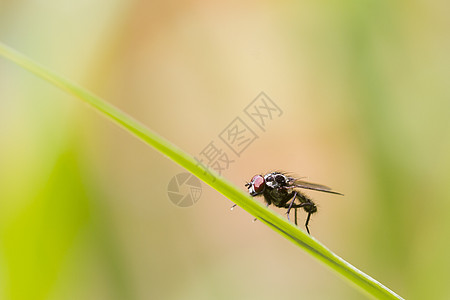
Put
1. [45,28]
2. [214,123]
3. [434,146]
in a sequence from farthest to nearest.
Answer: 1. [214,123]
2. [434,146]
3. [45,28]

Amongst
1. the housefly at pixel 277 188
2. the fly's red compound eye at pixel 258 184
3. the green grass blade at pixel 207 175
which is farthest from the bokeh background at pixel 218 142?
the green grass blade at pixel 207 175

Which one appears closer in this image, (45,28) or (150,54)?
→ (45,28)

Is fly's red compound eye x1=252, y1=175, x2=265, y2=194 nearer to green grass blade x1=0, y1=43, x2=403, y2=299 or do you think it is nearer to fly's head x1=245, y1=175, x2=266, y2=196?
fly's head x1=245, y1=175, x2=266, y2=196

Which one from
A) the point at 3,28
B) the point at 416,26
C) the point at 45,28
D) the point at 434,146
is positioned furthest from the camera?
the point at 416,26

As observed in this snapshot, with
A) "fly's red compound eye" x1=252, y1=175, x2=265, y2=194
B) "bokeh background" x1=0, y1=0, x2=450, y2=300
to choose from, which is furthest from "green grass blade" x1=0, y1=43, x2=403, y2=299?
"fly's red compound eye" x1=252, y1=175, x2=265, y2=194

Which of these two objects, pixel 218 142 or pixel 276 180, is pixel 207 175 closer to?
pixel 276 180

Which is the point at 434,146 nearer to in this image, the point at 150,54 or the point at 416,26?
→ the point at 416,26

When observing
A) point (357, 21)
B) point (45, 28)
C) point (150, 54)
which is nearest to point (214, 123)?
point (150, 54)

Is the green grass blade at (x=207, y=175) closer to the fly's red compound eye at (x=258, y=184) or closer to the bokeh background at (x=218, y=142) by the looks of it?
the bokeh background at (x=218, y=142)
